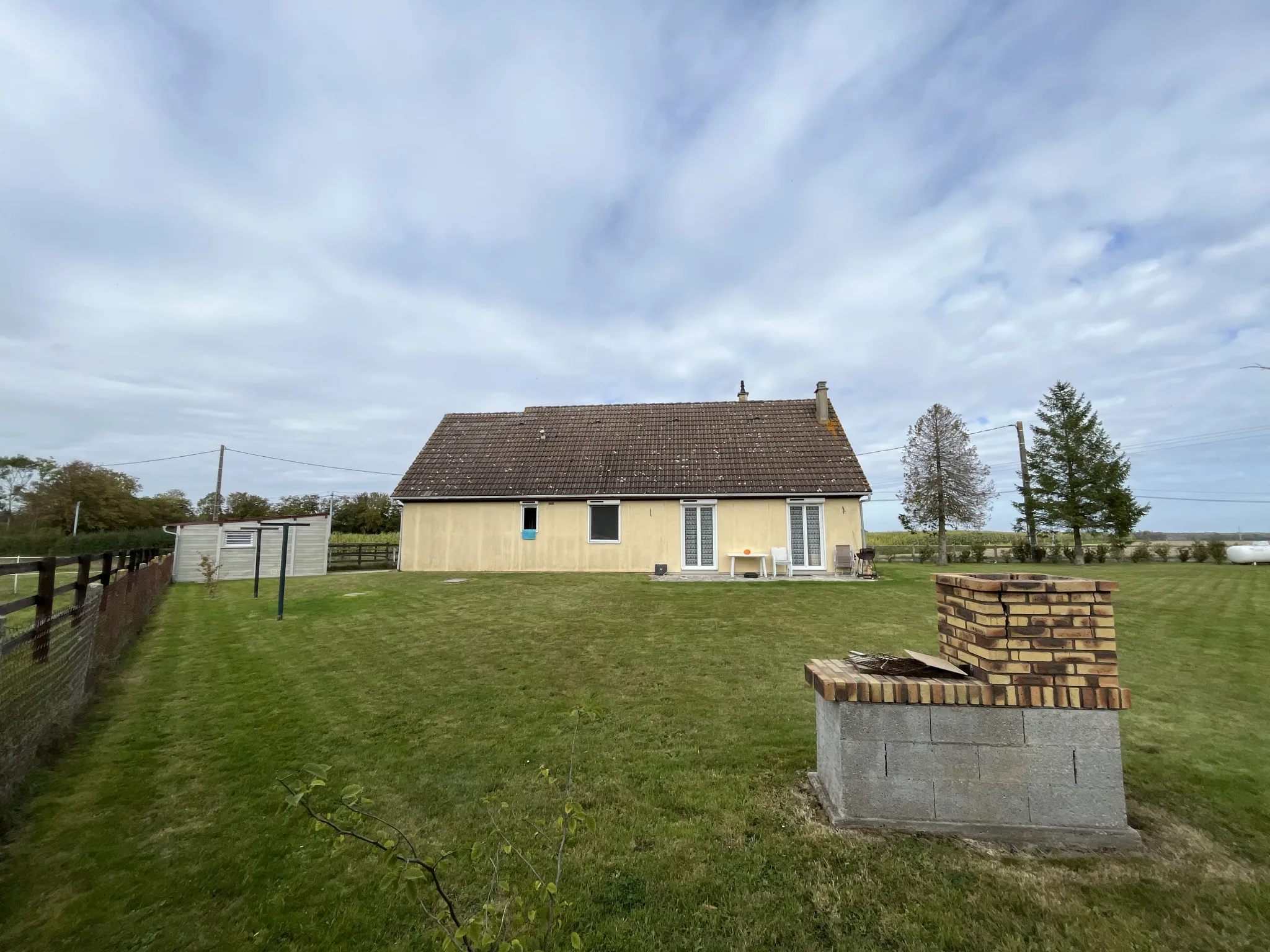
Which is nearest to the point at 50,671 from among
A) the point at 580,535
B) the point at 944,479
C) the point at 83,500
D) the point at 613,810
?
the point at 613,810

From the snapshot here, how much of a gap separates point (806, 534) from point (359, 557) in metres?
18.3

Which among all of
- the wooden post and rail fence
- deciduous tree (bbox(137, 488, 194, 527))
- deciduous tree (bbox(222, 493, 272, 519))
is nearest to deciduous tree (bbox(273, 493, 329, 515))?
deciduous tree (bbox(222, 493, 272, 519))

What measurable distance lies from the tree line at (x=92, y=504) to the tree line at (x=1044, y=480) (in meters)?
37.6

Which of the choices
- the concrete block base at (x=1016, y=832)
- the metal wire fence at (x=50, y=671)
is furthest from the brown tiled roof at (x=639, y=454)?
the concrete block base at (x=1016, y=832)

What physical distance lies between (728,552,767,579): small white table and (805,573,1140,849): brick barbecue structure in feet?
42.4

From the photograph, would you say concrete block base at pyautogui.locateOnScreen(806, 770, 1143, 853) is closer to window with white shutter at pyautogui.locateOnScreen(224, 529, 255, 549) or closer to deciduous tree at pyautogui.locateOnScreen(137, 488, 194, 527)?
window with white shutter at pyautogui.locateOnScreen(224, 529, 255, 549)

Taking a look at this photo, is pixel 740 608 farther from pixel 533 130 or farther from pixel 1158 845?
pixel 533 130

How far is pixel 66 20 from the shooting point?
21.8 feet

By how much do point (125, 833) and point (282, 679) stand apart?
3210mm

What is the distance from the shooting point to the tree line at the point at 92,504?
131ft

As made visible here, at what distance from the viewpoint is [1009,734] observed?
3072 millimetres

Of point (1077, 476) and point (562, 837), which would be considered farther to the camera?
point (1077, 476)

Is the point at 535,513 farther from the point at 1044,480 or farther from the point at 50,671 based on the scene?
the point at 1044,480

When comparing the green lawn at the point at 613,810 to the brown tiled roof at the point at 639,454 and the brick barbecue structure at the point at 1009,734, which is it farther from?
the brown tiled roof at the point at 639,454
